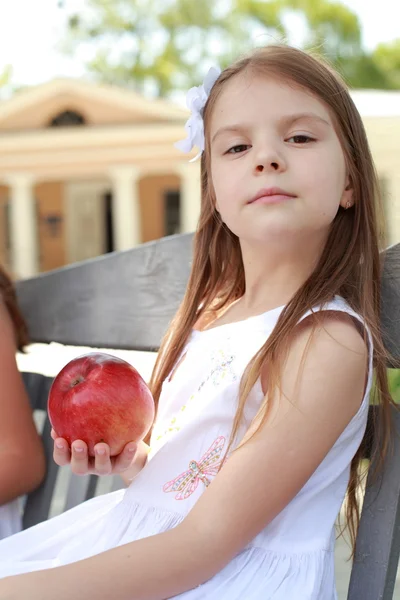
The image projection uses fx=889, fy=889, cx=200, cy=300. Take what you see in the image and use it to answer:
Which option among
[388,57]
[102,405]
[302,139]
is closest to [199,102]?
[302,139]

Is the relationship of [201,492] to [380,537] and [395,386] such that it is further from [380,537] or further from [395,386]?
[395,386]

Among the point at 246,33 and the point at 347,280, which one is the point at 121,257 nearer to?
the point at 347,280

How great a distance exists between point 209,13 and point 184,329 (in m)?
34.8

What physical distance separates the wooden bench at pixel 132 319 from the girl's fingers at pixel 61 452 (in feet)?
1.86

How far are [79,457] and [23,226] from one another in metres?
21.9

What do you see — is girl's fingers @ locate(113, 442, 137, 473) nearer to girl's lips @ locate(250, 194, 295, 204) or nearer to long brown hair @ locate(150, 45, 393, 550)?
long brown hair @ locate(150, 45, 393, 550)

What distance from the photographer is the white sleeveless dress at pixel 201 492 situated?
158 centimetres

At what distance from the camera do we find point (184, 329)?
6.64ft

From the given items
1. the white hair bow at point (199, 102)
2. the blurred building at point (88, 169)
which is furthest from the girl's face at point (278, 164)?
the blurred building at point (88, 169)

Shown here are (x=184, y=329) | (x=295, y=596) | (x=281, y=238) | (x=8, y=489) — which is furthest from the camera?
(x=8, y=489)

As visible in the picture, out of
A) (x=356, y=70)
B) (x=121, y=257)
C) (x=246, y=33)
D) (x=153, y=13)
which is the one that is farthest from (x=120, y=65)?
(x=121, y=257)

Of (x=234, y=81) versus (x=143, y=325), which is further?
(x=143, y=325)

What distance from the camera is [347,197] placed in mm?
1786

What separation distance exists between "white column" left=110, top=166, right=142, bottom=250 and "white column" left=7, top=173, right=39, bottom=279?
7.32ft
